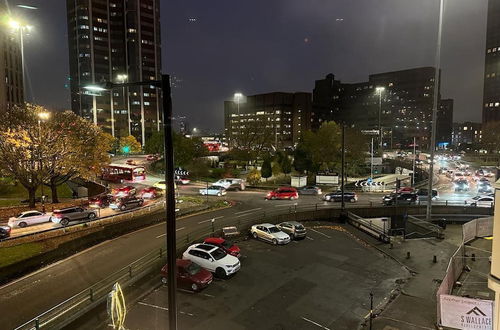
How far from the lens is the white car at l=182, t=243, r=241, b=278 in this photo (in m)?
17.4

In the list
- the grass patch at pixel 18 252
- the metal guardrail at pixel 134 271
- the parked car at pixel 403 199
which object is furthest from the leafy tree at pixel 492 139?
the grass patch at pixel 18 252

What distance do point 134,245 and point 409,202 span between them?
96.9 feet

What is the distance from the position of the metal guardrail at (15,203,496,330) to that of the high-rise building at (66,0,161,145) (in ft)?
342

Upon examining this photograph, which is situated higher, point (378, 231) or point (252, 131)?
point (252, 131)

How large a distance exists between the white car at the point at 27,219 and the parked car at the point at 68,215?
2.56ft

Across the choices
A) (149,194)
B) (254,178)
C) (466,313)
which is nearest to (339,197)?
(254,178)

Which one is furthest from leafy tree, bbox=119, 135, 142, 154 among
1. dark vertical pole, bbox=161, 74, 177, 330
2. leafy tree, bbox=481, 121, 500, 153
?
leafy tree, bbox=481, 121, 500, 153

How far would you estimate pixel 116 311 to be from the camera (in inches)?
385

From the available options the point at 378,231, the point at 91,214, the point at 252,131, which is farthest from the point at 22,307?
the point at 252,131

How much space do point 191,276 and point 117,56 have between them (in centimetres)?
13401

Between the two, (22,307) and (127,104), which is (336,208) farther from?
(127,104)

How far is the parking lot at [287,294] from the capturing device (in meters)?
13.2

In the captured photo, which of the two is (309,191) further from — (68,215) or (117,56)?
(117,56)

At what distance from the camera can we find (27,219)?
83.0ft
